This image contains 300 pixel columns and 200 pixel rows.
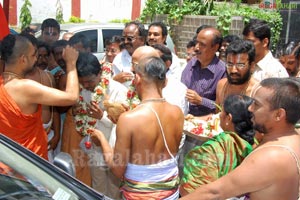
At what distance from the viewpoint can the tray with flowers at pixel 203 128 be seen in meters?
2.87

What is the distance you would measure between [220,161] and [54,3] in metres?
14.4

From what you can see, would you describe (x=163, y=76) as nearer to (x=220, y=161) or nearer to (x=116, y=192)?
(x=220, y=161)

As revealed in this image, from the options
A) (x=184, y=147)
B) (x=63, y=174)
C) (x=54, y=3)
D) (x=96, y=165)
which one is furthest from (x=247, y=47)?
(x=54, y=3)

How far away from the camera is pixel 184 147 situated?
371 cm

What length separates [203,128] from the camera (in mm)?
2924

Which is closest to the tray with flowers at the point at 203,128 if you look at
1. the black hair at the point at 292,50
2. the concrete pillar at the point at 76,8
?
the black hair at the point at 292,50

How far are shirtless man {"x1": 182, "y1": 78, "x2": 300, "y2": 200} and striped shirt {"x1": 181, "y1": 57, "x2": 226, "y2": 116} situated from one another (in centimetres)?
167

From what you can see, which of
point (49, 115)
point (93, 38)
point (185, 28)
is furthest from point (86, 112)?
point (185, 28)

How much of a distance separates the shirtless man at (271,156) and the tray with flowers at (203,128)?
2.69 feet

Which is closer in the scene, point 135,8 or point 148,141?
point 148,141

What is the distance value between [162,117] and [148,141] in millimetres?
174

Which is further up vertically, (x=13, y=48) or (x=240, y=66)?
(x=13, y=48)

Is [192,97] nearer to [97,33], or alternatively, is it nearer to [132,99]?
[132,99]

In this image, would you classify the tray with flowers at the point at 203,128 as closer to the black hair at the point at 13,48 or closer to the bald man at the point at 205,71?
the bald man at the point at 205,71
